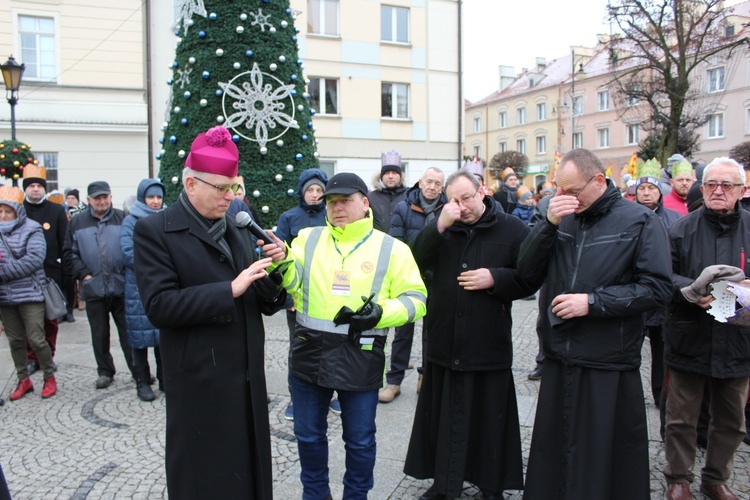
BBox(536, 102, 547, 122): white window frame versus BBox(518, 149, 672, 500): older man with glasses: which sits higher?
BBox(536, 102, 547, 122): white window frame

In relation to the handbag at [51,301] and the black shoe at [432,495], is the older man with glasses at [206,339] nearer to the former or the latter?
the black shoe at [432,495]

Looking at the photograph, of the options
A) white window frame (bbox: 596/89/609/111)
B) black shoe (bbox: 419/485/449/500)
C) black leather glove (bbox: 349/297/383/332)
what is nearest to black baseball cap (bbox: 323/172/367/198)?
black leather glove (bbox: 349/297/383/332)

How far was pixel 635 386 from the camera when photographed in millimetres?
3123

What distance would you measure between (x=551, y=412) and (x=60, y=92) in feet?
63.8

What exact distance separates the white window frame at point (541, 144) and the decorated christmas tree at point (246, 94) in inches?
2023

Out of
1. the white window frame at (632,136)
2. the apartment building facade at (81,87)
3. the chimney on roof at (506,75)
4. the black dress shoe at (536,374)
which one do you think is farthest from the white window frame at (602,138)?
the black dress shoe at (536,374)

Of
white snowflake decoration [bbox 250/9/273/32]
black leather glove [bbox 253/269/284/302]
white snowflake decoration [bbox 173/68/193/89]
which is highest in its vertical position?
white snowflake decoration [bbox 250/9/273/32]

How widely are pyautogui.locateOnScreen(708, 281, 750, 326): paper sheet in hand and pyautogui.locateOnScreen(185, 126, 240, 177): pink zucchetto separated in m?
2.72

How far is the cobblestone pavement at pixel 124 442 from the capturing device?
3904mm

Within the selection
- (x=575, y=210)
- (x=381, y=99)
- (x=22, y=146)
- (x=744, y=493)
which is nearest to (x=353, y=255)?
(x=575, y=210)

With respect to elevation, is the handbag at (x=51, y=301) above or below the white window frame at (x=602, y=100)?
below

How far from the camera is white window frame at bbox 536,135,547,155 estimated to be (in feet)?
185

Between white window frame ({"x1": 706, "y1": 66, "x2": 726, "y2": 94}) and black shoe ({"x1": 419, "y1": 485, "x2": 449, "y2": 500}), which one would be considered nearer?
black shoe ({"x1": 419, "y1": 485, "x2": 449, "y2": 500})

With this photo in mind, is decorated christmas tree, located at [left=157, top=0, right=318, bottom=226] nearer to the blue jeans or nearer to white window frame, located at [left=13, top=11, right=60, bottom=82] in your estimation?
the blue jeans
